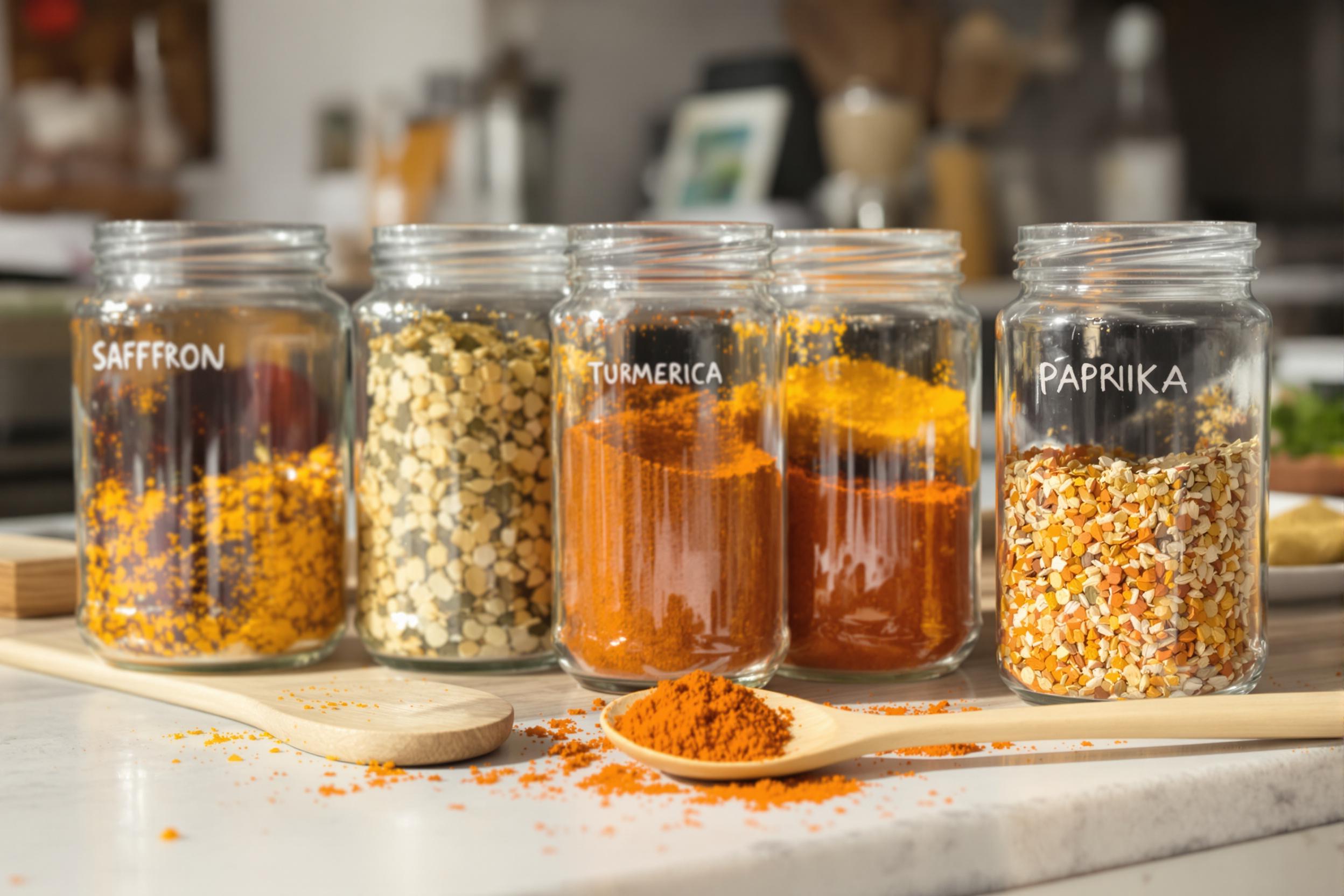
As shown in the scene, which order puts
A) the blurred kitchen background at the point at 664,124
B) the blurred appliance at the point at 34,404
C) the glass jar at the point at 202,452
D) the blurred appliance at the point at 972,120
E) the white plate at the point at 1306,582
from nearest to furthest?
the glass jar at the point at 202,452, the white plate at the point at 1306,582, the blurred appliance at the point at 34,404, the blurred kitchen background at the point at 664,124, the blurred appliance at the point at 972,120

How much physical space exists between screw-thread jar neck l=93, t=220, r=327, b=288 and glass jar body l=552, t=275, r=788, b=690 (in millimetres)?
217

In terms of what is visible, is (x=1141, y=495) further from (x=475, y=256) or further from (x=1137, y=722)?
(x=475, y=256)

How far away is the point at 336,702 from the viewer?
0.74m

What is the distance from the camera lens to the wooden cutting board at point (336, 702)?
0.67 metres

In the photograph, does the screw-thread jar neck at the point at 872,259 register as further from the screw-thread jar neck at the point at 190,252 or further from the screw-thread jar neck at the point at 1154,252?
the screw-thread jar neck at the point at 190,252

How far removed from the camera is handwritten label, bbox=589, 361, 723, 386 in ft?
2.49

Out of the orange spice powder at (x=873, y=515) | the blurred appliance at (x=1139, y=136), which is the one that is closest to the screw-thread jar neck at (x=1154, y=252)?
Result: the orange spice powder at (x=873, y=515)

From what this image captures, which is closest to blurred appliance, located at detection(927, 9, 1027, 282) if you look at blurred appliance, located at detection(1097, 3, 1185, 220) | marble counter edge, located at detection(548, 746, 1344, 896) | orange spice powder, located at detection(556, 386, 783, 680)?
blurred appliance, located at detection(1097, 3, 1185, 220)

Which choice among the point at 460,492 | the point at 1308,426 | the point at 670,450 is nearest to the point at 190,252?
the point at 460,492

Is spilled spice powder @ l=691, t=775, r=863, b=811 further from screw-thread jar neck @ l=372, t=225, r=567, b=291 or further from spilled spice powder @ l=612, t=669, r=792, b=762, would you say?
screw-thread jar neck @ l=372, t=225, r=567, b=291

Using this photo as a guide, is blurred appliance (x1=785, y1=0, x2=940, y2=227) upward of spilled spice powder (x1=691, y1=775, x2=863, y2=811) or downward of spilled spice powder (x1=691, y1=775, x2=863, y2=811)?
upward

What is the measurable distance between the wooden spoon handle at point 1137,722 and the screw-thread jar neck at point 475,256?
374 millimetres

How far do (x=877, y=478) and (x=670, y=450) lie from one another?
14 centimetres

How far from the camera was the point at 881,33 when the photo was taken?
11.3ft
